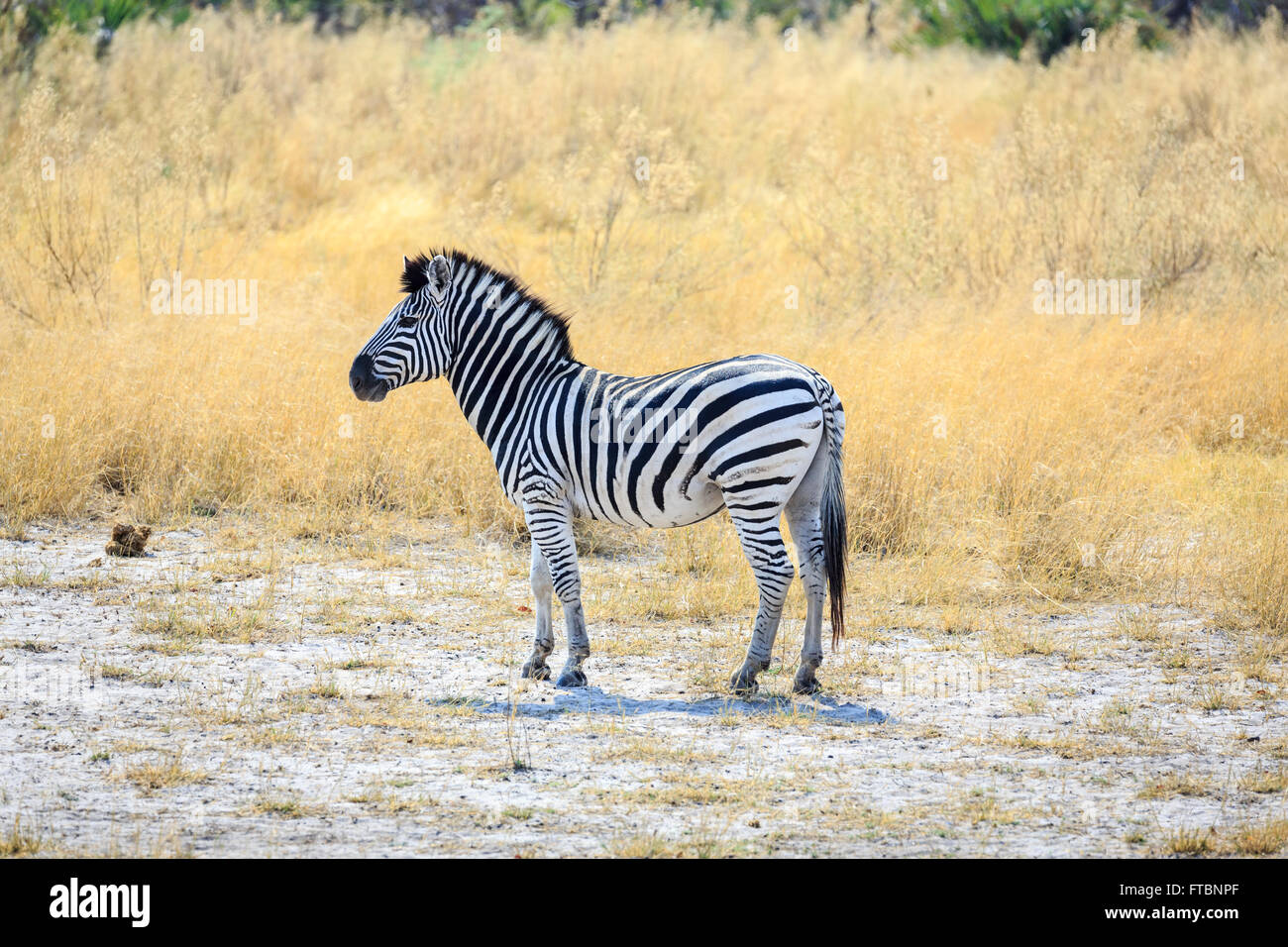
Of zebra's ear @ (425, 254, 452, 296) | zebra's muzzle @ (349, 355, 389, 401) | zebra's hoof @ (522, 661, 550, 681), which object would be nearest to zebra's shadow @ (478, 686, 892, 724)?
zebra's hoof @ (522, 661, 550, 681)

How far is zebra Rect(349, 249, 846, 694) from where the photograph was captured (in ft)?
19.4

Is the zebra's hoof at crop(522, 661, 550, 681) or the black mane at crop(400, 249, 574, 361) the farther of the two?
the black mane at crop(400, 249, 574, 361)

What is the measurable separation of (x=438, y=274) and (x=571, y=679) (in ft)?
6.49

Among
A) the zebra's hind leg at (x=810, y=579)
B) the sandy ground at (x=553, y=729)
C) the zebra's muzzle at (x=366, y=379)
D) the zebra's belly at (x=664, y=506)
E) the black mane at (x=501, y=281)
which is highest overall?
the black mane at (x=501, y=281)

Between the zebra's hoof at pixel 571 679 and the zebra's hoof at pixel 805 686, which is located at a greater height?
the zebra's hoof at pixel 571 679

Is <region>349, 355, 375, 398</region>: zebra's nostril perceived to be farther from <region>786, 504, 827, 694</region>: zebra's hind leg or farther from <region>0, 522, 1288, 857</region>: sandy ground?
<region>786, 504, 827, 694</region>: zebra's hind leg

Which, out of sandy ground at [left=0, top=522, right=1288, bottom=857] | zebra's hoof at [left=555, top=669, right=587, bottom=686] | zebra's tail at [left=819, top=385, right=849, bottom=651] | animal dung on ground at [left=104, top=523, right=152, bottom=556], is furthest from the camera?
animal dung on ground at [left=104, top=523, right=152, bottom=556]

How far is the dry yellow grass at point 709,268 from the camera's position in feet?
27.9

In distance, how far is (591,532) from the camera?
27.8ft

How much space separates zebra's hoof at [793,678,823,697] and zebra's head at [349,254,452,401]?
2.20 m

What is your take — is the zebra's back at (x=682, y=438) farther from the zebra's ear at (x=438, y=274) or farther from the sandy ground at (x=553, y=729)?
the sandy ground at (x=553, y=729)

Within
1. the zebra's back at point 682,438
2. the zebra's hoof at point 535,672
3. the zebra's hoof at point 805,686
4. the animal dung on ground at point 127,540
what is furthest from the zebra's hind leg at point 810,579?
the animal dung on ground at point 127,540

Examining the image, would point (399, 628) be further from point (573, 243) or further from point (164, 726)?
point (573, 243)

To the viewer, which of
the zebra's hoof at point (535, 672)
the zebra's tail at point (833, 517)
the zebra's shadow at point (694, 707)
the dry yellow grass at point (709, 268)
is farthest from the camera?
the dry yellow grass at point (709, 268)
